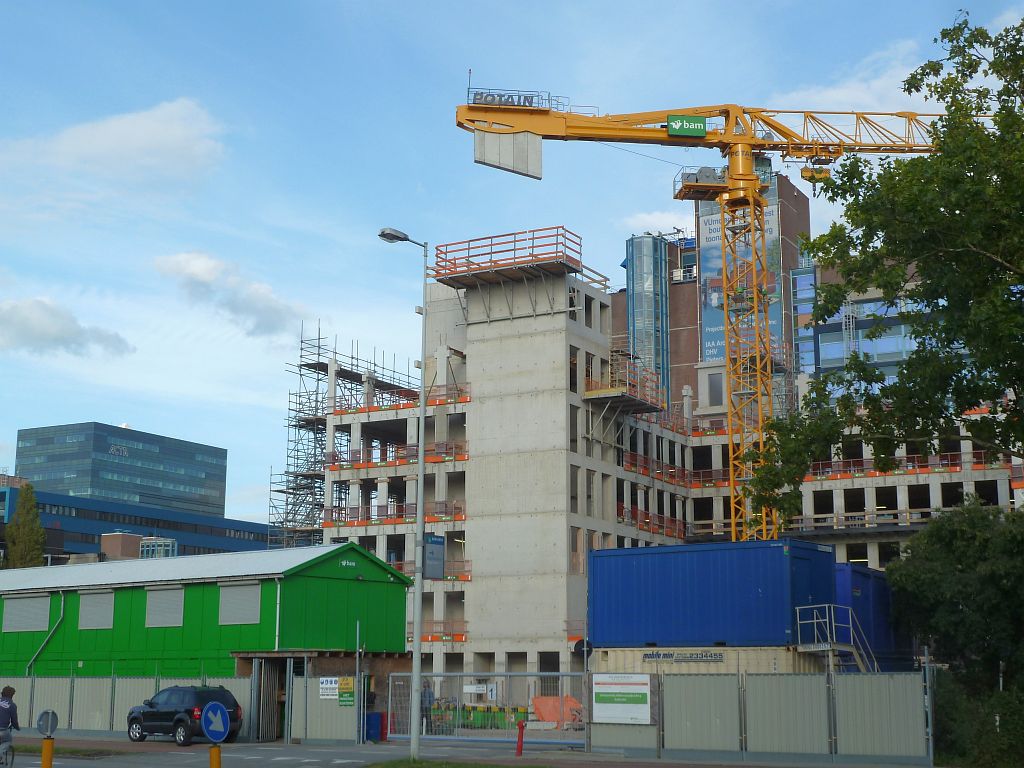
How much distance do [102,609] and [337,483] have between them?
31255 mm

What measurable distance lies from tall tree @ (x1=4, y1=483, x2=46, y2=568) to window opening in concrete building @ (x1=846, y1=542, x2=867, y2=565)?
56.0m

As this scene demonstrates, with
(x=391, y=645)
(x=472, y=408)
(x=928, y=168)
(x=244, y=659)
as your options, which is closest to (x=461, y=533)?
(x=472, y=408)

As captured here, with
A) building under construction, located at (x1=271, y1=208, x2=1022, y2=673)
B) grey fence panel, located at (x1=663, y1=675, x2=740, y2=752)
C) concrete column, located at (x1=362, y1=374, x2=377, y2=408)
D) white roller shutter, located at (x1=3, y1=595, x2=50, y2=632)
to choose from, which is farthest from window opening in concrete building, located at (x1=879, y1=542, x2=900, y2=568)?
white roller shutter, located at (x1=3, y1=595, x2=50, y2=632)

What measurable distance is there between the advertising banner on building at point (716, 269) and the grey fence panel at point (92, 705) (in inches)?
3433

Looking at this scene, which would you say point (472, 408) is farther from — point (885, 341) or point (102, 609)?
point (885, 341)

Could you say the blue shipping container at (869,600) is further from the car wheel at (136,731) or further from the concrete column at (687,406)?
the concrete column at (687,406)

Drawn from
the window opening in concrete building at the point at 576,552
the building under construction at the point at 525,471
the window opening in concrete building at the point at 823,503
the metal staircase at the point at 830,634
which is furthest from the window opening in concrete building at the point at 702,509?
the metal staircase at the point at 830,634

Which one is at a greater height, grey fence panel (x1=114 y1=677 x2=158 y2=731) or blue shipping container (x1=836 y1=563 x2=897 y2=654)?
blue shipping container (x1=836 y1=563 x2=897 y2=654)

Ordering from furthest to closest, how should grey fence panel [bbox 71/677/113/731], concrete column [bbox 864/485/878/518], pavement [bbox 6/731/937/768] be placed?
1. concrete column [bbox 864/485/878/518]
2. grey fence panel [bbox 71/677/113/731]
3. pavement [bbox 6/731/937/768]

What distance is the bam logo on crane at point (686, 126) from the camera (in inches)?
2840

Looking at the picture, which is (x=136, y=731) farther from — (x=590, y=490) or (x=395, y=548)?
(x=395, y=548)

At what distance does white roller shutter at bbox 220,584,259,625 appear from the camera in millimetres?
42987

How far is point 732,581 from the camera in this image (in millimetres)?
39469

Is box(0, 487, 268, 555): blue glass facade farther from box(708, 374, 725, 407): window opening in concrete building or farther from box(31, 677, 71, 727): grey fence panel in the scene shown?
box(31, 677, 71, 727): grey fence panel
